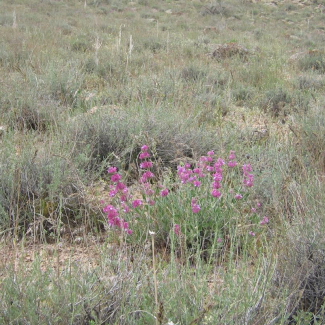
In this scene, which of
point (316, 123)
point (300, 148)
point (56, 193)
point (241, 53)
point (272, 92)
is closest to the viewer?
point (56, 193)

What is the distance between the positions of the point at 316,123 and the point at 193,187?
1781 mm

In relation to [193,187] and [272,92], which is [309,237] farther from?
[272,92]

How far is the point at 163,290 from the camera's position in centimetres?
152

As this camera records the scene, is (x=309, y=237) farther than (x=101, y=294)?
Yes

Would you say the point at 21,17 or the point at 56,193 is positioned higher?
the point at 21,17

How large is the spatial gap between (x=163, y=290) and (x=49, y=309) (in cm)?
42

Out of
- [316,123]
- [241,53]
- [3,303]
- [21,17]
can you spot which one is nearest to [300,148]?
[316,123]

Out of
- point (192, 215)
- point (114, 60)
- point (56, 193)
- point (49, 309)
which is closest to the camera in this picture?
point (49, 309)

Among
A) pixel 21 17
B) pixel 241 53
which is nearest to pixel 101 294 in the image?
pixel 241 53

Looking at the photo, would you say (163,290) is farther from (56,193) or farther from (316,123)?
(316,123)

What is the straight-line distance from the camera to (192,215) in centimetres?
213

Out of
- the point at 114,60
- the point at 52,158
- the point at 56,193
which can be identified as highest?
the point at 114,60

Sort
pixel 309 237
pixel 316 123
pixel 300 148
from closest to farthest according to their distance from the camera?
pixel 309 237, pixel 300 148, pixel 316 123

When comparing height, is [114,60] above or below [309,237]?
above
